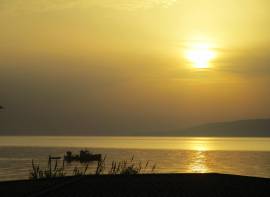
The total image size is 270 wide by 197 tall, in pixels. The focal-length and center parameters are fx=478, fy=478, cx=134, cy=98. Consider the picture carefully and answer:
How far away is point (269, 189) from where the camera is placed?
16.7m

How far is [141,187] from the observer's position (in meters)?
16.9

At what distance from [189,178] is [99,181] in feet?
13.4

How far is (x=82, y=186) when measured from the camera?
17.0m

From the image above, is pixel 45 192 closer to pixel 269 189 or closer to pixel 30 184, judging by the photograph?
pixel 30 184

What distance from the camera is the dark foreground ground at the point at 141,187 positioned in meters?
14.9

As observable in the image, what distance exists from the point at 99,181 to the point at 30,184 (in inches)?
109

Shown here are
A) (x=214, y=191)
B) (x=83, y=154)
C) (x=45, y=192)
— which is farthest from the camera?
(x=83, y=154)

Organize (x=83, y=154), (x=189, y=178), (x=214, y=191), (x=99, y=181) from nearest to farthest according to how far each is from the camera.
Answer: (x=214, y=191) → (x=99, y=181) → (x=189, y=178) → (x=83, y=154)

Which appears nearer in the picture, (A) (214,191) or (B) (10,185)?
(A) (214,191)

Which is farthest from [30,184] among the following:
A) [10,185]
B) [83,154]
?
[83,154]

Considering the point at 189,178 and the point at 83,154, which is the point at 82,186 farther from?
the point at 83,154

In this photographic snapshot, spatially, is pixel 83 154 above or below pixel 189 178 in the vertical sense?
above

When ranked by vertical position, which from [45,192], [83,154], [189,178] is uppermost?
[83,154]

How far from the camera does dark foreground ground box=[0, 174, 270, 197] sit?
14.9 m
